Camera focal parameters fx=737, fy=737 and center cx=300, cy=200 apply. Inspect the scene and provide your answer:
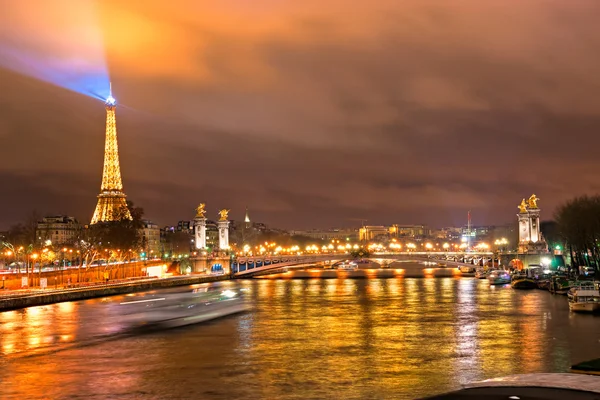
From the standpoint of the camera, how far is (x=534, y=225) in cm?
10912

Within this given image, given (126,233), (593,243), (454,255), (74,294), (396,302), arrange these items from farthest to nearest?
(454,255)
(126,233)
(593,243)
(74,294)
(396,302)

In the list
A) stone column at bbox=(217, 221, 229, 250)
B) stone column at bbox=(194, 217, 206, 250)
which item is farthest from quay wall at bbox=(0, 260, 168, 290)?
stone column at bbox=(217, 221, 229, 250)

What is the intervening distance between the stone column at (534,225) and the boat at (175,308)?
180ft

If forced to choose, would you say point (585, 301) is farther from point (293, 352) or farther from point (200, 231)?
point (200, 231)

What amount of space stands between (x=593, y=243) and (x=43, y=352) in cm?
6299

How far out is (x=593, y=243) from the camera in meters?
77.6

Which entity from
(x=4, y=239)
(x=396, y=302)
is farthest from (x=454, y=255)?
(x=396, y=302)

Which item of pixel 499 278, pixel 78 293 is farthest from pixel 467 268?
pixel 78 293

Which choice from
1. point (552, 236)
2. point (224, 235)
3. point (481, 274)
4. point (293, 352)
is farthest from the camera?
point (224, 235)

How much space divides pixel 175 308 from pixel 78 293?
1289 cm

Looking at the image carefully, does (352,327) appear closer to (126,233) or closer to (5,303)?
(5,303)

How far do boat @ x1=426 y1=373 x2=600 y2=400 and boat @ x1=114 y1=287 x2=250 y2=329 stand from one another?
2779cm

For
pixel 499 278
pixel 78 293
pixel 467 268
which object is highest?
pixel 78 293

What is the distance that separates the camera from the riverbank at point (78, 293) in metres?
51.6
